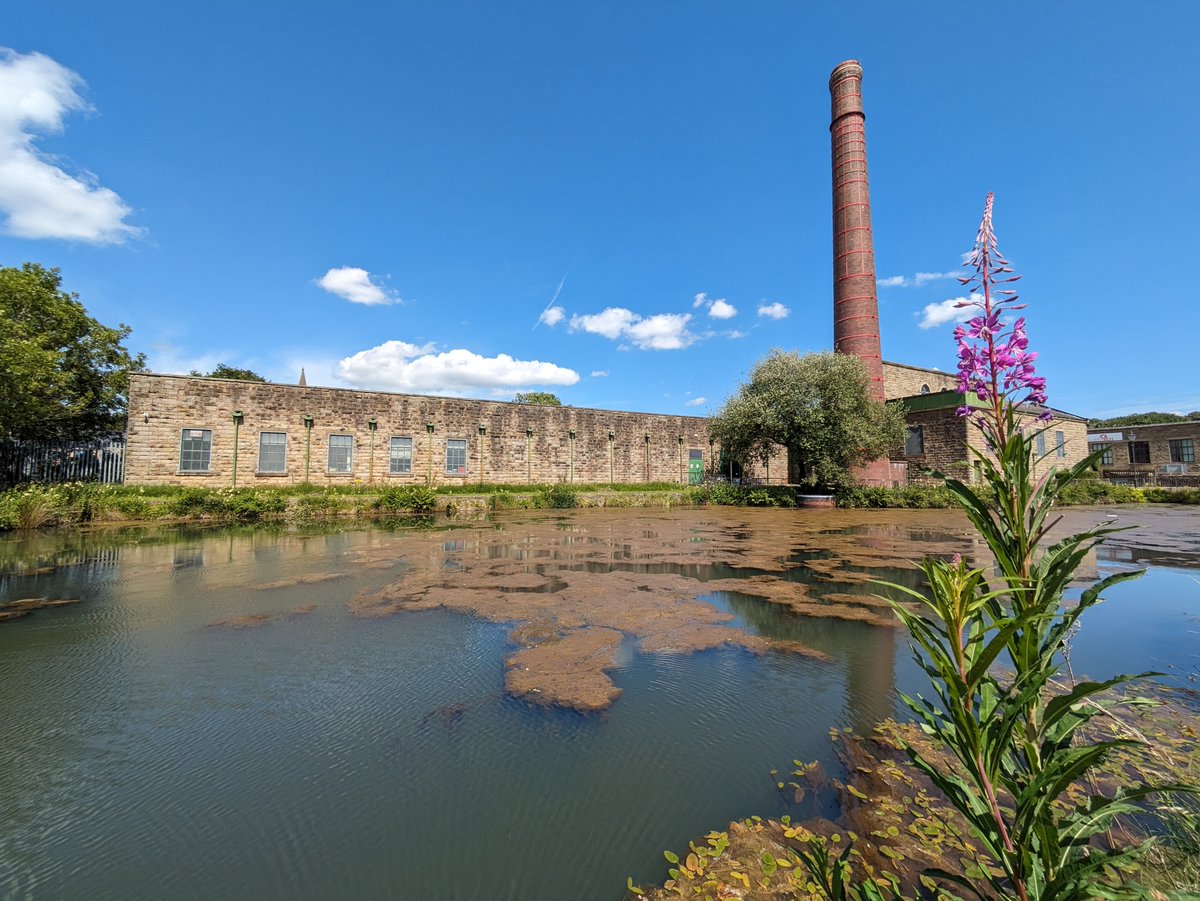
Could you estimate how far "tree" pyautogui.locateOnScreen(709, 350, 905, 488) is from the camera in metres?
18.9

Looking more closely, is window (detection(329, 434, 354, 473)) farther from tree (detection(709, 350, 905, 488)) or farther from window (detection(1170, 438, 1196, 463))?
window (detection(1170, 438, 1196, 463))

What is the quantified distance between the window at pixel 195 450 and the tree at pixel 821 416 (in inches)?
769

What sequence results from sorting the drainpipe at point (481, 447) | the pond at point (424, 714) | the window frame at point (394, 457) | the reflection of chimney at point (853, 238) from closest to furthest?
the pond at point (424, 714) → the reflection of chimney at point (853, 238) → the window frame at point (394, 457) → the drainpipe at point (481, 447)

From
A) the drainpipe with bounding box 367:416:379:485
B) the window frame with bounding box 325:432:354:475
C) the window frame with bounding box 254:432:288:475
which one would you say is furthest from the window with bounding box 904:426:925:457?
the window frame with bounding box 254:432:288:475

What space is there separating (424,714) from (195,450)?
2031 centimetres

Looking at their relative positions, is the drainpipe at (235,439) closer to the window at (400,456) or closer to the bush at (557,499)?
the window at (400,456)

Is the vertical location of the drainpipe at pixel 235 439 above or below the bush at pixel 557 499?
above

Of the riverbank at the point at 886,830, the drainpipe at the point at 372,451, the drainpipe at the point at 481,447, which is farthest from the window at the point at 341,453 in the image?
the riverbank at the point at 886,830

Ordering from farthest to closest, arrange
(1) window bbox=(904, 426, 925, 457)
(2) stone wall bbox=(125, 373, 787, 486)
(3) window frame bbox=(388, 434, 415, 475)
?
(1) window bbox=(904, 426, 925, 457) → (3) window frame bbox=(388, 434, 415, 475) → (2) stone wall bbox=(125, 373, 787, 486)

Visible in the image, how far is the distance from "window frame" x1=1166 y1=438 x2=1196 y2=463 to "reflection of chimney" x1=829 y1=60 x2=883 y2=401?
891 inches

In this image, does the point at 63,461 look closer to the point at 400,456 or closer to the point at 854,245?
the point at 400,456

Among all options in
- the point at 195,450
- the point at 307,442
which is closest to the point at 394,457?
the point at 307,442

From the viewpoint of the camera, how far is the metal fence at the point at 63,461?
57.1 ft

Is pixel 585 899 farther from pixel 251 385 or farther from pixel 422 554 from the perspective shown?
pixel 251 385
